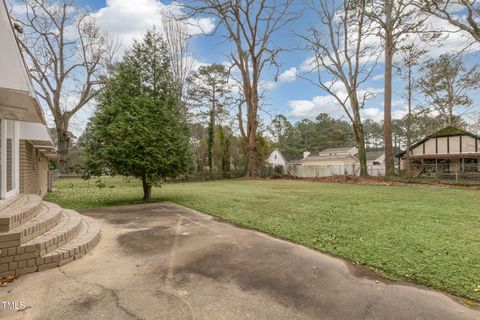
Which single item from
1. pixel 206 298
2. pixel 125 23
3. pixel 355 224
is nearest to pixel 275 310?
pixel 206 298

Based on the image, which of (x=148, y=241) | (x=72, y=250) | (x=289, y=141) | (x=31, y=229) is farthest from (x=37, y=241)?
(x=289, y=141)

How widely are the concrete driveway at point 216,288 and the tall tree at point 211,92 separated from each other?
71.0 feet

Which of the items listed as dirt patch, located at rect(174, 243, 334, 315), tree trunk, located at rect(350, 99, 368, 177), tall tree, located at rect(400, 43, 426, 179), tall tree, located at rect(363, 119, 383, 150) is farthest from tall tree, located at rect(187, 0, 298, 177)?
tall tree, located at rect(363, 119, 383, 150)

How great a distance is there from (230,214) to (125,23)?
1462 cm

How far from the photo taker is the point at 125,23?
50.2 ft

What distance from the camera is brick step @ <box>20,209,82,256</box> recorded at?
312 centimetres

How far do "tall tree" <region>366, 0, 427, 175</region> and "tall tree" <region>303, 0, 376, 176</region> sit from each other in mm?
1388

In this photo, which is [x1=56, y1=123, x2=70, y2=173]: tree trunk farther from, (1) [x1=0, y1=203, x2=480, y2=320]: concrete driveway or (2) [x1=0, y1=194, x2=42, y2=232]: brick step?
(1) [x1=0, y1=203, x2=480, y2=320]: concrete driveway

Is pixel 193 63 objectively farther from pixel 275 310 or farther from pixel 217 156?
pixel 275 310

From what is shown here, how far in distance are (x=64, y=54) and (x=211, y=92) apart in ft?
41.9

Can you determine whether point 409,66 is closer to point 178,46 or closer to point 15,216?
point 178,46

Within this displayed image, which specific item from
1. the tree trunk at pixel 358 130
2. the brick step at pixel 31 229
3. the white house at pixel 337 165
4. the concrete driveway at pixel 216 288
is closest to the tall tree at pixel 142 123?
the brick step at pixel 31 229

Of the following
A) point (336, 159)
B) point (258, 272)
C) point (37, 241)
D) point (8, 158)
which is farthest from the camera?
point (336, 159)

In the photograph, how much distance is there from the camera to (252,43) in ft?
69.4
